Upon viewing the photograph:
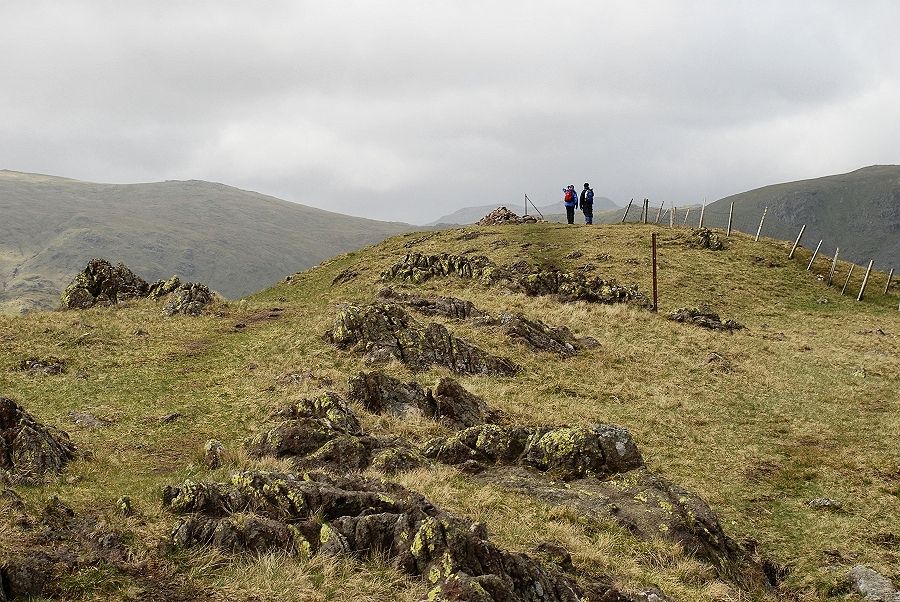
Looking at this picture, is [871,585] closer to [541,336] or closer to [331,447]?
[331,447]

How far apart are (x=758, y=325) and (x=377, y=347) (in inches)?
1160

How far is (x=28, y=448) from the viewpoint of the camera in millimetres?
14117

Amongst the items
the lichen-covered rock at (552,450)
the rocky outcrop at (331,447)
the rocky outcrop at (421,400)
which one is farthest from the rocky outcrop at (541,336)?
the rocky outcrop at (331,447)

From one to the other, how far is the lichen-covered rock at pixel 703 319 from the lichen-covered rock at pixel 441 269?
47.9 feet

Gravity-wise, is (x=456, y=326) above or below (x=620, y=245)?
below

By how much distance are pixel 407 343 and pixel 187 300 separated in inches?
721

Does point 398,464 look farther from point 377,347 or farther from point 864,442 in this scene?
point 864,442

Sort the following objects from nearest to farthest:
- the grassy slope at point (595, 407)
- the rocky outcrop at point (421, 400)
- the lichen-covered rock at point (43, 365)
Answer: the grassy slope at point (595, 407)
the rocky outcrop at point (421, 400)
the lichen-covered rock at point (43, 365)

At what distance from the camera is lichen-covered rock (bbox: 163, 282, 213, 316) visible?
121ft

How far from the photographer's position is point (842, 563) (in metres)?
14.6

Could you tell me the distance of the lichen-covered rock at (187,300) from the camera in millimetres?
36812

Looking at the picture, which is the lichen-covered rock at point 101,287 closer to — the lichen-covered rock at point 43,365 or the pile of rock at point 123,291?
the pile of rock at point 123,291

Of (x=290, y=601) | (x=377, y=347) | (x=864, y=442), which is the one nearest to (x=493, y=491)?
(x=290, y=601)

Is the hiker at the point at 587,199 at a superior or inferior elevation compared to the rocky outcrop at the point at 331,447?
superior
